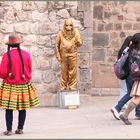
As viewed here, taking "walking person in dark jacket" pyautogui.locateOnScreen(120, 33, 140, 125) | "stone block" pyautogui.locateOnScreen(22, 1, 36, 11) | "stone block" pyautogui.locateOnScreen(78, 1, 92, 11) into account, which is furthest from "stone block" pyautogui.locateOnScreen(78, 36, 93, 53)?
"walking person in dark jacket" pyautogui.locateOnScreen(120, 33, 140, 125)

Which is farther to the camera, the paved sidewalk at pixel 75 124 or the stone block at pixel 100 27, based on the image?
the stone block at pixel 100 27

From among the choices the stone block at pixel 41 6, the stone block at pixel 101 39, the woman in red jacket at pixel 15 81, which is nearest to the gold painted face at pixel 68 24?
the stone block at pixel 41 6

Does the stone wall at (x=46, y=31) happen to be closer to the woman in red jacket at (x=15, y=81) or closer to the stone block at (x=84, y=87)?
the stone block at (x=84, y=87)

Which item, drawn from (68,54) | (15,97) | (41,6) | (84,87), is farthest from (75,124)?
(41,6)

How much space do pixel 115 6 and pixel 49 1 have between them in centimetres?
376

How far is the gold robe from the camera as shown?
1115cm

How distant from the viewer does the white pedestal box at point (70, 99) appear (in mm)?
11242

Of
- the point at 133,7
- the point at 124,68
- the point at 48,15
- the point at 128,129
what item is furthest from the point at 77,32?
the point at 133,7

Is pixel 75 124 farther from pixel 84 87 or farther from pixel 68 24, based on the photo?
pixel 84 87

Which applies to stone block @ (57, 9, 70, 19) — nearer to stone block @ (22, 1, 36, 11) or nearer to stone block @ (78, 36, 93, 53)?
stone block @ (22, 1, 36, 11)

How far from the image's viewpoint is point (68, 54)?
11.1 metres

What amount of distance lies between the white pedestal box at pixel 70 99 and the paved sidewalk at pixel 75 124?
0.16 m

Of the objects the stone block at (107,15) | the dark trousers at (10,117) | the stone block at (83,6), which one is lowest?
the dark trousers at (10,117)

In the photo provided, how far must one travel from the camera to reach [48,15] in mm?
11703
